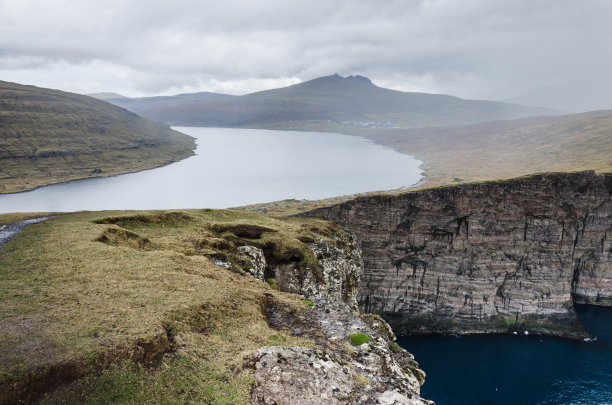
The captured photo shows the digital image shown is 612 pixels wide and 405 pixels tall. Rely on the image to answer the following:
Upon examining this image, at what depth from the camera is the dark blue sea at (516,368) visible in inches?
1780

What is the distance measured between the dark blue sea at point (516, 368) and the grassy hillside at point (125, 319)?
39.0 m

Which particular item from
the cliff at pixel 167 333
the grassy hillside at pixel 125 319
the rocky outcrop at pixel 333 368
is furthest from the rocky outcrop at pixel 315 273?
the rocky outcrop at pixel 333 368

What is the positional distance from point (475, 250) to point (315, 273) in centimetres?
4258

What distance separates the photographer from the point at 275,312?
18.7 meters

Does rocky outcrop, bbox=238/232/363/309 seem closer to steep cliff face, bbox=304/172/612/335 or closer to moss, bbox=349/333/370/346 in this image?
moss, bbox=349/333/370/346

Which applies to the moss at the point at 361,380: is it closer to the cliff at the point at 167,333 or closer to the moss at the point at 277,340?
the cliff at the point at 167,333

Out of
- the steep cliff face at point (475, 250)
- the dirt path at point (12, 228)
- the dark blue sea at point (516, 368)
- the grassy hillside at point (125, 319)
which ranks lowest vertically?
the dark blue sea at point (516, 368)

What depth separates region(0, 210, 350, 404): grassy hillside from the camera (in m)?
11.0

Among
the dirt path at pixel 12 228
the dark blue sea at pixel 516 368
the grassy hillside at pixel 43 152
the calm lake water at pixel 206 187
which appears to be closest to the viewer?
the dirt path at pixel 12 228

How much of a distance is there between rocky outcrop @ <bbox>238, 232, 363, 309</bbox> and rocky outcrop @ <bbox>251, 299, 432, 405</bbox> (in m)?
10.2

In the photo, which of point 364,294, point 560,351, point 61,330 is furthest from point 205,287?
point 560,351

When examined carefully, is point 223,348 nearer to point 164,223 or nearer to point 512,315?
point 164,223

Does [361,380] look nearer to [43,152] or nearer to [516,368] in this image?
[516,368]

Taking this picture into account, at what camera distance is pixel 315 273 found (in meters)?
30.8
